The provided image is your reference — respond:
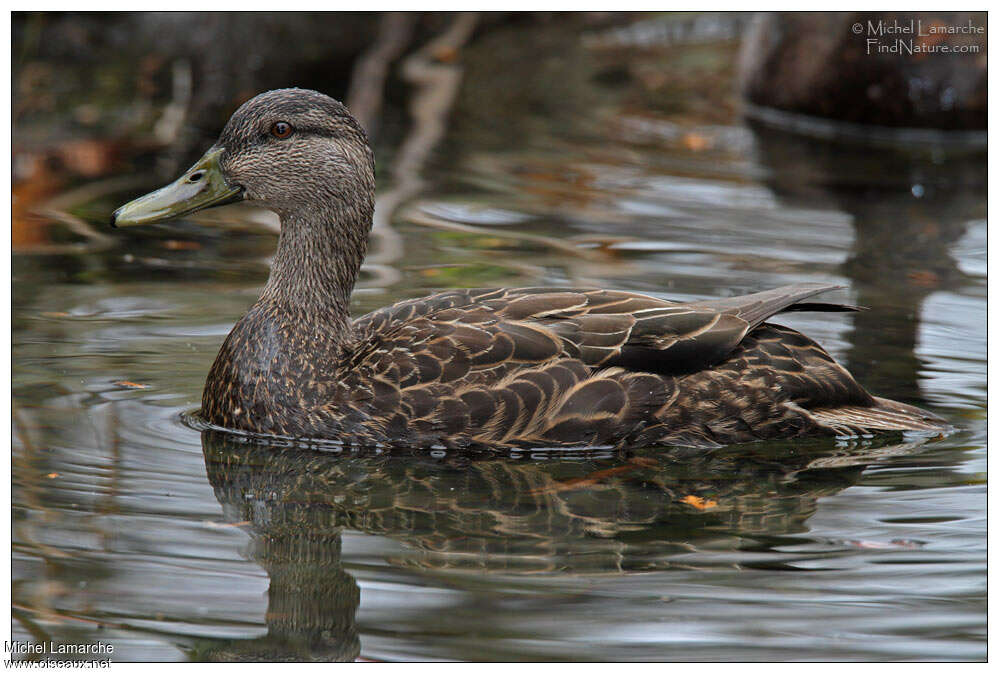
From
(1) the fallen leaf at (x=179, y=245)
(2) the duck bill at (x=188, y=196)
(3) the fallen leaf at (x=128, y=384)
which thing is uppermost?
(2) the duck bill at (x=188, y=196)

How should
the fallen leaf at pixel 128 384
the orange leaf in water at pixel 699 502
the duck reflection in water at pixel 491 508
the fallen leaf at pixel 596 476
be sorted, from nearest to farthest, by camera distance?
1. the duck reflection in water at pixel 491 508
2. the orange leaf in water at pixel 699 502
3. the fallen leaf at pixel 596 476
4. the fallen leaf at pixel 128 384

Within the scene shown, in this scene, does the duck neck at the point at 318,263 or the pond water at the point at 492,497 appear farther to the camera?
the duck neck at the point at 318,263

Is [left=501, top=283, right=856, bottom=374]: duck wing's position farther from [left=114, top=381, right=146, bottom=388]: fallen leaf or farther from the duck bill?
Answer: [left=114, top=381, right=146, bottom=388]: fallen leaf

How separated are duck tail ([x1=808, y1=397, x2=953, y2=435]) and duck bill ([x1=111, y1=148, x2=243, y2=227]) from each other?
3.13m

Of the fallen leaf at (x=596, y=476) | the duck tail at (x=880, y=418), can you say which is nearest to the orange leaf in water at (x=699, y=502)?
the fallen leaf at (x=596, y=476)

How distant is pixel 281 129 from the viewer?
293 inches

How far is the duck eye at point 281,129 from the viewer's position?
7.45 meters

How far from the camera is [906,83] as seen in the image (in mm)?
13969

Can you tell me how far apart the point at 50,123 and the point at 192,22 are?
331 cm

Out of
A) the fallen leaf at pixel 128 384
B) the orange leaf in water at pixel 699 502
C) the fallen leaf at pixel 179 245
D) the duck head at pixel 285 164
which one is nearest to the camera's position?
the orange leaf in water at pixel 699 502

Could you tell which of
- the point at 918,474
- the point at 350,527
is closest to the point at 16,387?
the point at 350,527

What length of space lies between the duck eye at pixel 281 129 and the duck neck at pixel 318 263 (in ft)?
1.34

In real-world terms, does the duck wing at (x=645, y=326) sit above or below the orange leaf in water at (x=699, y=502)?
above

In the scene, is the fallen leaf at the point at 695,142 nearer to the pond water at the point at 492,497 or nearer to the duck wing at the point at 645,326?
the pond water at the point at 492,497
